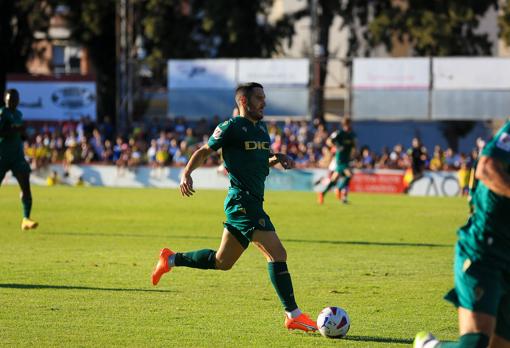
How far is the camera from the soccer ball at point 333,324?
29.5 ft

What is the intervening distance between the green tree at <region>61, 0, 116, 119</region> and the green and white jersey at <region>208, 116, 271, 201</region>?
137ft

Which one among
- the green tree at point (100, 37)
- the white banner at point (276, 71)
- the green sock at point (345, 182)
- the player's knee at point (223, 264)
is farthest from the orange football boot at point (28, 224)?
the green tree at point (100, 37)

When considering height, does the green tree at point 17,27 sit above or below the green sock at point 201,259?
above

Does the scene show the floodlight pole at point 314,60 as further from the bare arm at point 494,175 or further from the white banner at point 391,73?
the bare arm at point 494,175

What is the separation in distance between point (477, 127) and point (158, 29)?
1597 cm

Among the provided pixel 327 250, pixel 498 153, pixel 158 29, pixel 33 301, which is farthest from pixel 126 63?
pixel 498 153

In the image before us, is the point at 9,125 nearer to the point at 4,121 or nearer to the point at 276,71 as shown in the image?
the point at 4,121

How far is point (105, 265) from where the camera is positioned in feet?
46.7

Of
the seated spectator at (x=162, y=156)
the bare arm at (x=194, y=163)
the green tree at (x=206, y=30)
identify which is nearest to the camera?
the bare arm at (x=194, y=163)

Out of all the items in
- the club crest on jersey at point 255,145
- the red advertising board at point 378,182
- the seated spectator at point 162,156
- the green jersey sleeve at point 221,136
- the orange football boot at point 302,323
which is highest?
the green jersey sleeve at point 221,136

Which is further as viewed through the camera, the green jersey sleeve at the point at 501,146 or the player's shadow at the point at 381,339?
the player's shadow at the point at 381,339

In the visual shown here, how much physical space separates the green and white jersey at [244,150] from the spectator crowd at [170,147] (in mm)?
27675

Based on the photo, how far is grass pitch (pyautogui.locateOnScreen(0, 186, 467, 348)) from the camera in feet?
29.8

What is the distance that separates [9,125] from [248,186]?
934 cm
